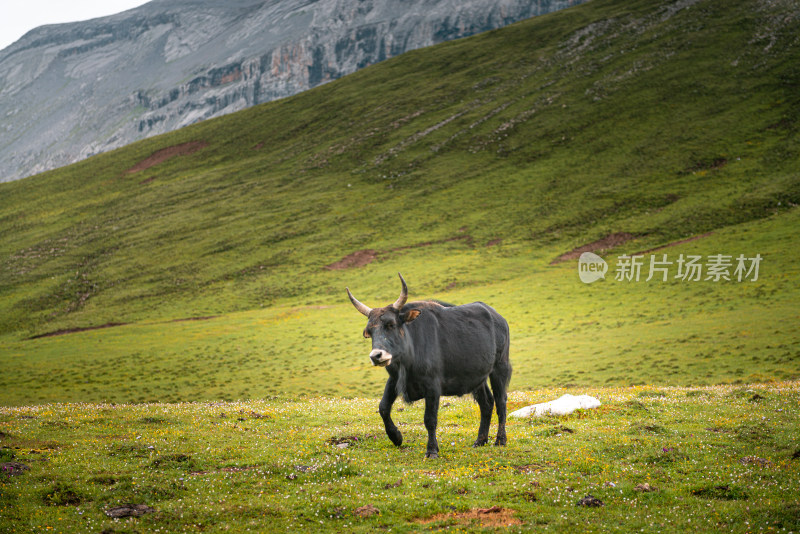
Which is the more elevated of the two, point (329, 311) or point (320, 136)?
point (320, 136)

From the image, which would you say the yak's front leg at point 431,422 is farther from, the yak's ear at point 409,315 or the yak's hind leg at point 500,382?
the yak's hind leg at point 500,382

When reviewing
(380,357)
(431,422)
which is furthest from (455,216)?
(380,357)

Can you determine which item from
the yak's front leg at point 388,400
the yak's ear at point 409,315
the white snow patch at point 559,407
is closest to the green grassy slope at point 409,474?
the white snow patch at point 559,407

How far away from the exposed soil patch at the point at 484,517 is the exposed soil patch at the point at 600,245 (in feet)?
214

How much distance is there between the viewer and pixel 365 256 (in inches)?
3351

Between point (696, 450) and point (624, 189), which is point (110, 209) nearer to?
point (624, 189)

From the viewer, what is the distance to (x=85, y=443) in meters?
14.9

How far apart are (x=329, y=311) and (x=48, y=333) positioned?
117 feet

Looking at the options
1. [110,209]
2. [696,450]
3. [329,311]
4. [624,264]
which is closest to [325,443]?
[696,450]

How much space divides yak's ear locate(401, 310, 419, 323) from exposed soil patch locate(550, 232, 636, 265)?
62.1 meters

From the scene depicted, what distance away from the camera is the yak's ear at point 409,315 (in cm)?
1345

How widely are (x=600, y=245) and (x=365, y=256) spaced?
35194mm

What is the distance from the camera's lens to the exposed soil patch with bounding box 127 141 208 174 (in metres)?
150

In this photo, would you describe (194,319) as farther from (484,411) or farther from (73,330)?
(484,411)
